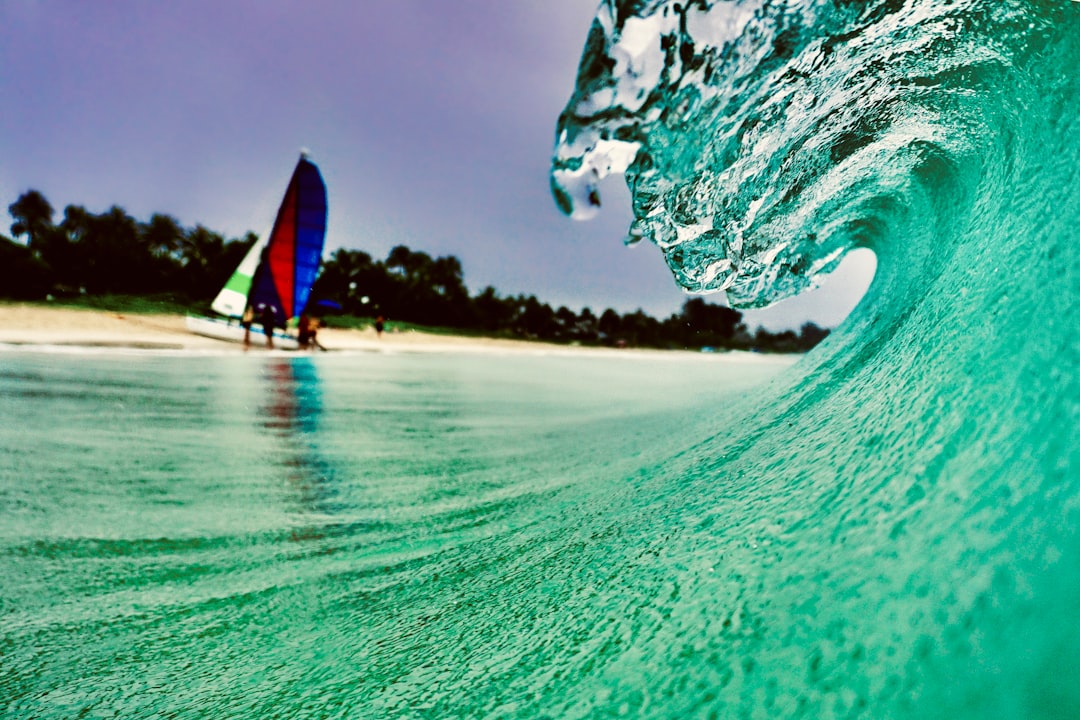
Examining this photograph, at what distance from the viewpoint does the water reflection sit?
232cm

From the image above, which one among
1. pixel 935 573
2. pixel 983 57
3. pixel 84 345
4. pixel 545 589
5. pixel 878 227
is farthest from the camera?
pixel 84 345

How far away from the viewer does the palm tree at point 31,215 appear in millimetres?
37375

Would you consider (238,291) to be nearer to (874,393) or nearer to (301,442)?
(301,442)

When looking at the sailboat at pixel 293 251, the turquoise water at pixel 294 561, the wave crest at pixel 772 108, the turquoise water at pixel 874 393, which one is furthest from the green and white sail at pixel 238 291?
the turquoise water at pixel 874 393

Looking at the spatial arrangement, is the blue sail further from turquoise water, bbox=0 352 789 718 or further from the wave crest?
the wave crest

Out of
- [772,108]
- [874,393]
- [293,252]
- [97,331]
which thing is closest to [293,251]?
[293,252]

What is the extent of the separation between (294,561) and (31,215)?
161ft

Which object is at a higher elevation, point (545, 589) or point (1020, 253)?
point (1020, 253)

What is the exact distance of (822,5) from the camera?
4.03 feet

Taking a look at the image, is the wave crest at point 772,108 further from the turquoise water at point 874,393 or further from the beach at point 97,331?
the beach at point 97,331

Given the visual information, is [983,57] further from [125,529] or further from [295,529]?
[125,529]

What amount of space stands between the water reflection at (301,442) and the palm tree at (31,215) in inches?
1567

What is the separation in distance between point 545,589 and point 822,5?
3.98ft

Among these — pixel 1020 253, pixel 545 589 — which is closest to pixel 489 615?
pixel 545 589
